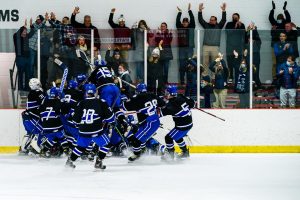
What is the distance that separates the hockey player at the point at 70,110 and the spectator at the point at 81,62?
124 centimetres

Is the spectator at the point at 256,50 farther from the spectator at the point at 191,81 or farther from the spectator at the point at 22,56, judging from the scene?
the spectator at the point at 22,56

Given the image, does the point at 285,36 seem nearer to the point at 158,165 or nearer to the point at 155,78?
the point at 155,78

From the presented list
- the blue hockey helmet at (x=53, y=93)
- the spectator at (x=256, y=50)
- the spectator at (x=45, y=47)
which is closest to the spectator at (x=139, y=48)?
the spectator at (x=45, y=47)

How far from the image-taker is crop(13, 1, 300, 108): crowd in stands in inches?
599

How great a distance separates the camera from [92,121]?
11.6 meters

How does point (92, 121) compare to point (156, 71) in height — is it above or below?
below

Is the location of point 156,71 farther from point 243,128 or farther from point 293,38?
point 293,38

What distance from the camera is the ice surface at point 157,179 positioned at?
924cm

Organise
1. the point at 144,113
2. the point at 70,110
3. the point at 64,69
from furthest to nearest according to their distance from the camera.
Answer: the point at 64,69, the point at 70,110, the point at 144,113

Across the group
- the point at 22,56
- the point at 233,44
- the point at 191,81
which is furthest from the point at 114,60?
the point at 233,44

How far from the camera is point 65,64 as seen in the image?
15.2 m

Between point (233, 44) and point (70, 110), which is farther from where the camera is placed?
point (233, 44)

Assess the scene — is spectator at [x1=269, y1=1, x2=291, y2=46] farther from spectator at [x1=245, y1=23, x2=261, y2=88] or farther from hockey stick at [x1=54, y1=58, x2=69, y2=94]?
hockey stick at [x1=54, y1=58, x2=69, y2=94]

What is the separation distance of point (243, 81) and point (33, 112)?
391 cm
